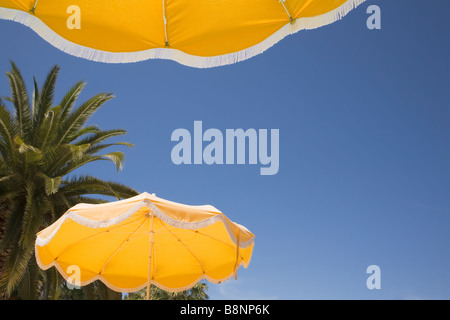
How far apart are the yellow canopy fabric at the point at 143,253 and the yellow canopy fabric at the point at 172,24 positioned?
5821 millimetres

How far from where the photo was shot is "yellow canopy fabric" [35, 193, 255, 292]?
26.7 feet

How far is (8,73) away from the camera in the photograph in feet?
57.2

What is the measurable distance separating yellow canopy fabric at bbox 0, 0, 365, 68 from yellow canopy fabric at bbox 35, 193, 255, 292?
19.1 feet

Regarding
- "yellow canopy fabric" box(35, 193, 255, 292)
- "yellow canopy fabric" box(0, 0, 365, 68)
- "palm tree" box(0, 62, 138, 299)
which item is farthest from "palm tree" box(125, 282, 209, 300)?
"yellow canopy fabric" box(0, 0, 365, 68)

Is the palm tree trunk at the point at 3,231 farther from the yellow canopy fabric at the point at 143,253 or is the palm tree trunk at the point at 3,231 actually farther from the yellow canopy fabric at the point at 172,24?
the yellow canopy fabric at the point at 172,24

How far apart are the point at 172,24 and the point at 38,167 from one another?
50.2 ft

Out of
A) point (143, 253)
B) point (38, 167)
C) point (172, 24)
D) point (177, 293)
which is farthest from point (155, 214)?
point (177, 293)

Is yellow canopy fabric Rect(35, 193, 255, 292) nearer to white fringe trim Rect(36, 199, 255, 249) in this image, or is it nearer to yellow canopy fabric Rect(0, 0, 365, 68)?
white fringe trim Rect(36, 199, 255, 249)

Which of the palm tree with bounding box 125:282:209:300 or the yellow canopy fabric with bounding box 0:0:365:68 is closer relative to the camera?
the yellow canopy fabric with bounding box 0:0:365:68

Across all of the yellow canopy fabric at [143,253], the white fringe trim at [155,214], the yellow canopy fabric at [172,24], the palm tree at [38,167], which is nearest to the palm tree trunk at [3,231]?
the palm tree at [38,167]

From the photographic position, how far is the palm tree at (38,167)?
1508cm
